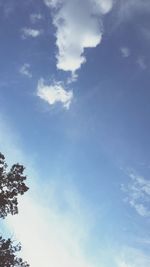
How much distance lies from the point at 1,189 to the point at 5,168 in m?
1.62

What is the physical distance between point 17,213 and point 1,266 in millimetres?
4470

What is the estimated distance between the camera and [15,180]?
24.3 metres

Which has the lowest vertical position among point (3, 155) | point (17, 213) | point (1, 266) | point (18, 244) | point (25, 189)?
point (1, 266)

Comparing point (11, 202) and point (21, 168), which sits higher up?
point (21, 168)

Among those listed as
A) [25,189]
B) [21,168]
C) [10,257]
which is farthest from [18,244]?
[21,168]

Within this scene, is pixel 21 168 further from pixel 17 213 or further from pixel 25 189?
pixel 17 213

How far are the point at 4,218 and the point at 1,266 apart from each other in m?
3.84

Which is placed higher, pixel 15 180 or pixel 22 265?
pixel 15 180

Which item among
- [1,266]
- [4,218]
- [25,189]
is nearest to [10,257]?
[1,266]

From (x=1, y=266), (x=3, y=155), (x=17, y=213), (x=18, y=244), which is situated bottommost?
(x=1, y=266)

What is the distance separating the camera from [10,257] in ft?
80.8

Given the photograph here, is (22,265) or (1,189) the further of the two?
(22,265)

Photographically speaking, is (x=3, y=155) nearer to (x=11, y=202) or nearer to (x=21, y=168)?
(x=21, y=168)

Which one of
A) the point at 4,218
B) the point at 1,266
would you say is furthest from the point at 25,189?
the point at 1,266
